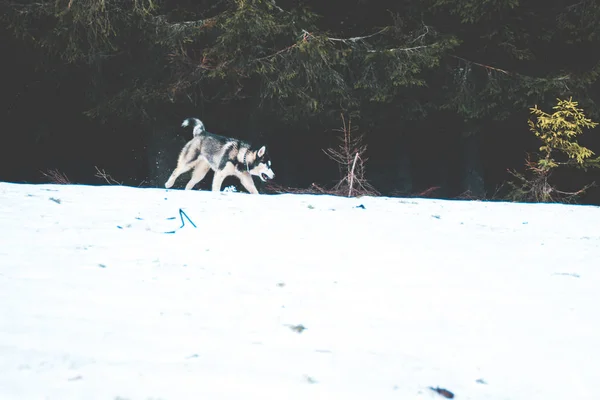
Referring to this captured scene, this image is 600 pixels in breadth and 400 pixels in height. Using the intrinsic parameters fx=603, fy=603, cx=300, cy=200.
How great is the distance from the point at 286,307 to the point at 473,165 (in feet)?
38.4

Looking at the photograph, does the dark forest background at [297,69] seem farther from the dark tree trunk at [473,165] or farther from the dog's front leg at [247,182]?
the dog's front leg at [247,182]

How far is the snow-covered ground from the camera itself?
215 cm

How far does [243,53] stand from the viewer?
1112cm

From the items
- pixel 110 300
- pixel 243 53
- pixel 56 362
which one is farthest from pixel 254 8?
pixel 56 362

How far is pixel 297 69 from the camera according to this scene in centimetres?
1118

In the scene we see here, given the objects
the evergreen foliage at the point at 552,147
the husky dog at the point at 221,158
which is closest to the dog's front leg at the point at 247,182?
the husky dog at the point at 221,158

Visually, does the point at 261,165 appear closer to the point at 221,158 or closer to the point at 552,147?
the point at 221,158

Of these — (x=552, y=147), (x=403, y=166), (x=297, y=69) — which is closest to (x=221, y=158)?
(x=297, y=69)

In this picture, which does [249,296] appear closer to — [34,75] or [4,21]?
[4,21]

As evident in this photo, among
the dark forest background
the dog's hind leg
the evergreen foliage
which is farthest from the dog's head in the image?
the evergreen foliage

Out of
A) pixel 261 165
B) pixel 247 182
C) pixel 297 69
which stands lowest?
pixel 247 182

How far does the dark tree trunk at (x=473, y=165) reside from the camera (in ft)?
44.7

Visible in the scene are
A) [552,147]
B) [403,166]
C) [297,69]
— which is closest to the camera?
[552,147]

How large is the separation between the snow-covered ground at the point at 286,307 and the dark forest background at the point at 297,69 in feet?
19.1
